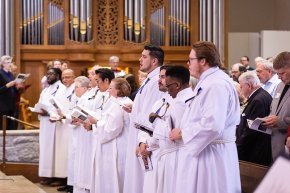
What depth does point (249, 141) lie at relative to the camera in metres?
5.68

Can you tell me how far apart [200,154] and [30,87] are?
31.2ft

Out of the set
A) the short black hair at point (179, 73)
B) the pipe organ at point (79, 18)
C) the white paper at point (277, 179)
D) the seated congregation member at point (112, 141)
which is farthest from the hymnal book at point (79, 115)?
the pipe organ at point (79, 18)

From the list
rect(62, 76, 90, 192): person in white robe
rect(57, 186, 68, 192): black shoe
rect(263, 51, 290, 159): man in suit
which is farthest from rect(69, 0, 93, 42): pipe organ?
rect(263, 51, 290, 159): man in suit

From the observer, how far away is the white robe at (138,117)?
565cm

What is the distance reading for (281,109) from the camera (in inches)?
205

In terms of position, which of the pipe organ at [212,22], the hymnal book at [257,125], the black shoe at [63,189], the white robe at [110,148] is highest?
the pipe organ at [212,22]

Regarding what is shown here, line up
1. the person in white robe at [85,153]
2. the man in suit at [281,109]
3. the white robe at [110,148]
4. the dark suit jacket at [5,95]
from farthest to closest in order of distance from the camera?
the dark suit jacket at [5,95] → the person in white robe at [85,153] → the white robe at [110,148] → the man in suit at [281,109]

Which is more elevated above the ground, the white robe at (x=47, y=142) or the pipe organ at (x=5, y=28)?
the pipe organ at (x=5, y=28)

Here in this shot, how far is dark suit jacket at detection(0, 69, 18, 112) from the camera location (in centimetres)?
1054

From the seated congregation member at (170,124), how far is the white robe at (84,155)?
263 centimetres

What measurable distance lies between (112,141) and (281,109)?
2.07m

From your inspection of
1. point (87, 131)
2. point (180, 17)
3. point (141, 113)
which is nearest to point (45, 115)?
point (87, 131)

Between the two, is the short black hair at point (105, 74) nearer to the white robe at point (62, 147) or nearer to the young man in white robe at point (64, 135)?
the young man in white robe at point (64, 135)

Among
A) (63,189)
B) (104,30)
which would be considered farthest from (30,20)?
(63,189)
